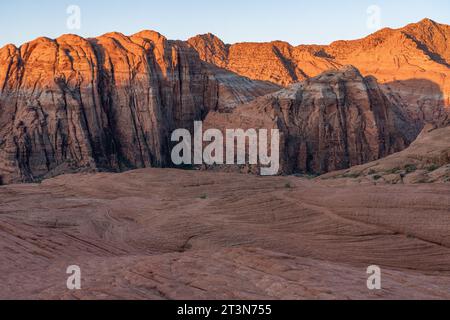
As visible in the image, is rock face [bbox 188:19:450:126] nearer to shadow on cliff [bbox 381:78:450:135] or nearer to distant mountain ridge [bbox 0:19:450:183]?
shadow on cliff [bbox 381:78:450:135]

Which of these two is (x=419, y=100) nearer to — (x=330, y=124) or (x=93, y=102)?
(x=330, y=124)

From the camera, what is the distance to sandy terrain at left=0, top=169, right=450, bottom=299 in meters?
8.72

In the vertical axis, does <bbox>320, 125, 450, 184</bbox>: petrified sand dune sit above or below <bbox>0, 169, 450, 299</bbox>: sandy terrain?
above

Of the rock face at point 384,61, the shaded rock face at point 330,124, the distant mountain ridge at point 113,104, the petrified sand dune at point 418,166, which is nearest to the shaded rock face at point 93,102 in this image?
the distant mountain ridge at point 113,104

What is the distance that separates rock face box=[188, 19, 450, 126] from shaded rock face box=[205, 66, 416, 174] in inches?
497

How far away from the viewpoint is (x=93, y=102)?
138ft

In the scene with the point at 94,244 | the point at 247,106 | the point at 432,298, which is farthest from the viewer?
the point at 247,106

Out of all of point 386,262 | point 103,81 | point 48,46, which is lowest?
point 386,262

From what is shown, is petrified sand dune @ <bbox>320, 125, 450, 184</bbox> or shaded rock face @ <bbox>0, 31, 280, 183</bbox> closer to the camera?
petrified sand dune @ <bbox>320, 125, 450, 184</bbox>

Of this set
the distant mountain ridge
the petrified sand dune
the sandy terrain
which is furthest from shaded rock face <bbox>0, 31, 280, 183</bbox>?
the petrified sand dune
